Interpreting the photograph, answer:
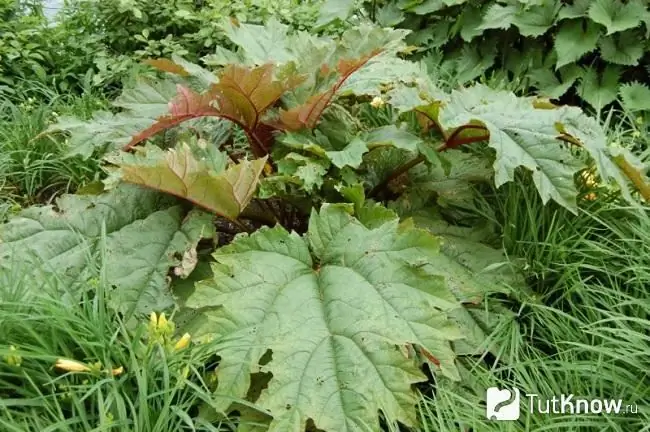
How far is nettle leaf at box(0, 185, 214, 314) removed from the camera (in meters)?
2.16

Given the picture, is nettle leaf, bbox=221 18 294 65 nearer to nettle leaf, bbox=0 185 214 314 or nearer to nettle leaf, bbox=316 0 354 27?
nettle leaf, bbox=0 185 214 314

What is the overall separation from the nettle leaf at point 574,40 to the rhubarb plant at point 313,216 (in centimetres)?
95

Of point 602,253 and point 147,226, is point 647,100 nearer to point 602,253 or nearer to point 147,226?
point 602,253

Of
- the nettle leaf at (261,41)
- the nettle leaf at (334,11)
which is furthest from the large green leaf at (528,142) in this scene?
the nettle leaf at (334,11)

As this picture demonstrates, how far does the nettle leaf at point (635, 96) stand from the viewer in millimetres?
3352

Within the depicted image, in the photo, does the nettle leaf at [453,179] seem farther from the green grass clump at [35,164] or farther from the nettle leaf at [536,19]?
the green grass clump at [35,164]

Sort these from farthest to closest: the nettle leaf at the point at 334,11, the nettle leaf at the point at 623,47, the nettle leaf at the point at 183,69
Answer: the nettle leaf at the point at 334,11
the nettle leaf at the point at 623,47
the nettle leaf at the point at 183,69

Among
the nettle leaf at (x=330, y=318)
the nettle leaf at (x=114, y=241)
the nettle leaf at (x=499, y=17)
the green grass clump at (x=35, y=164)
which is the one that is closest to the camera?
the nettle leaf at (x=330, y=318)

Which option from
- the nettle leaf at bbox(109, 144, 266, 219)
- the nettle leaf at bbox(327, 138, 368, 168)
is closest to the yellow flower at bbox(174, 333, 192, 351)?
the nettle leaf at bbox(109, 144, 266, 219)

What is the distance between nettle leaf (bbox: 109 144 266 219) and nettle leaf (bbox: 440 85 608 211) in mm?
627

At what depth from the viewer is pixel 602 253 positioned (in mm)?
2350

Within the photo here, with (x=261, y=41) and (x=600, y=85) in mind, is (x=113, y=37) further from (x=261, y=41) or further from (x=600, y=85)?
(x=600, y=85)

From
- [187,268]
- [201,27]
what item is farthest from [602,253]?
[201,27]

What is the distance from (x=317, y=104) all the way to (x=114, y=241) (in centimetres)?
75
